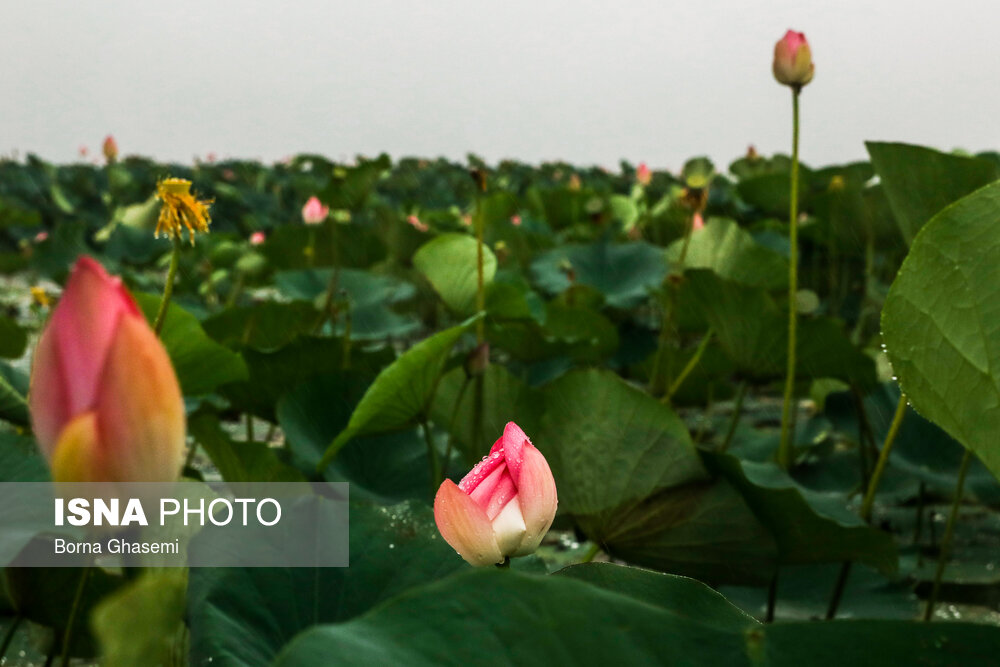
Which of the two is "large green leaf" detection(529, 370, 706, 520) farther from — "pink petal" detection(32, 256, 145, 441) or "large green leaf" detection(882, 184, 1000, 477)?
"pink petal" detection(32, 256, 145, 441)

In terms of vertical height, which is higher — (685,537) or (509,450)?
(509,450)

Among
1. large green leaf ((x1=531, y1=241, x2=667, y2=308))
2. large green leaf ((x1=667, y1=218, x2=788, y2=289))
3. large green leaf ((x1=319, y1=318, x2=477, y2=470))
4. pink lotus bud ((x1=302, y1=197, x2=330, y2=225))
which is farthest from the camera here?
large green leaf ((x1=531, y1=241, x2=667, y2=308))

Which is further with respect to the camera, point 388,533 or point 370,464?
point 370,464

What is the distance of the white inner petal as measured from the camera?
364 mm

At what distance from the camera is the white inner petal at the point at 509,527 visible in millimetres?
364

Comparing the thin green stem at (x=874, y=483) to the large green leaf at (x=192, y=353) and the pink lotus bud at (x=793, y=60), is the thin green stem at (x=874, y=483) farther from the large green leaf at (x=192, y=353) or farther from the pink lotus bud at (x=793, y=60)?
the large green leaf at (x=192, y=353)

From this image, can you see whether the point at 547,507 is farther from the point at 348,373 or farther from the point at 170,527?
the point at 348,373

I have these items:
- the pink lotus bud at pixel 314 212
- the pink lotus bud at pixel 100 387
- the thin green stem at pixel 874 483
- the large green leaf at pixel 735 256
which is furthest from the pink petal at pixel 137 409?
the pink lotus bud at pixel 314 212

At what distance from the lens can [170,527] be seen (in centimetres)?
48

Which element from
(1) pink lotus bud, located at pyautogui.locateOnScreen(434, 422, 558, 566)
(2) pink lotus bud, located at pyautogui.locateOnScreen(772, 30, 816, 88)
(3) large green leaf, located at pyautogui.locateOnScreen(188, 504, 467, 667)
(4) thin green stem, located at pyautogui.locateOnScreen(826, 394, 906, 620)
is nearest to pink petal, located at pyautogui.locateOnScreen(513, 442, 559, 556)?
(1) pink lotus bud, located at pyautogui.locateOnScreen(434, 422, 558, 566)

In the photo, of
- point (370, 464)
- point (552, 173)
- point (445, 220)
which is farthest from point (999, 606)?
point (552, 173)

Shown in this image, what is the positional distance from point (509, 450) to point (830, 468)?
111 centimetres

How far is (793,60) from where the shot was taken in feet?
2.79

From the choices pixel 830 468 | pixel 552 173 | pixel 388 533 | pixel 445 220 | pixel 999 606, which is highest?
pixel 552 173
